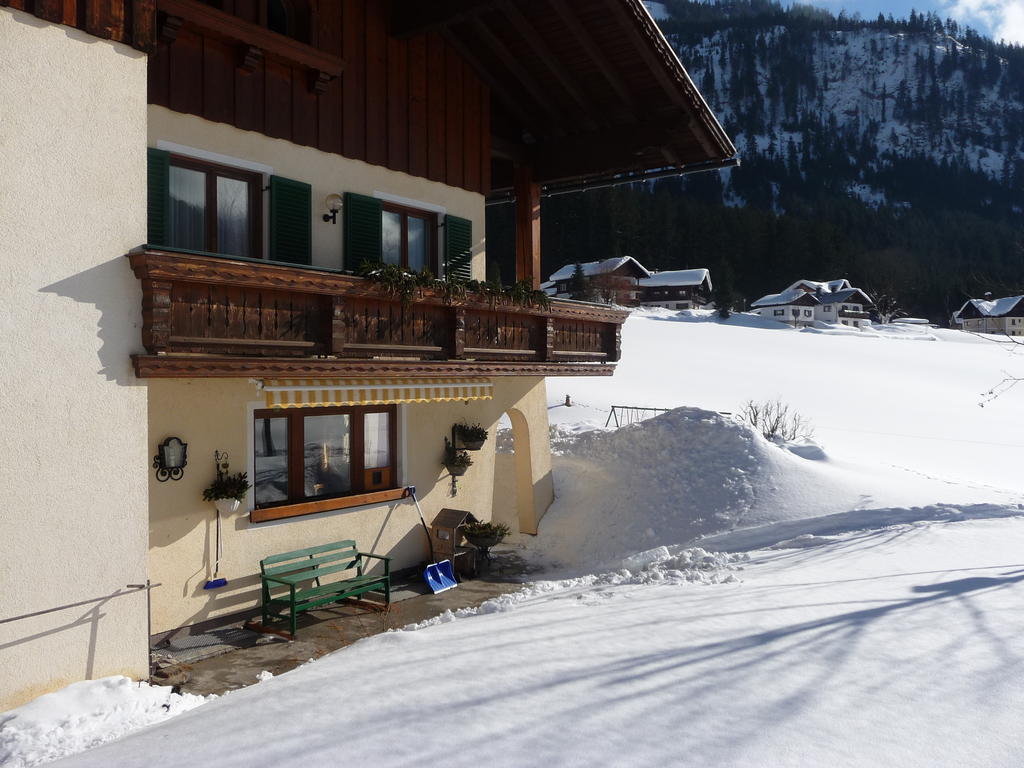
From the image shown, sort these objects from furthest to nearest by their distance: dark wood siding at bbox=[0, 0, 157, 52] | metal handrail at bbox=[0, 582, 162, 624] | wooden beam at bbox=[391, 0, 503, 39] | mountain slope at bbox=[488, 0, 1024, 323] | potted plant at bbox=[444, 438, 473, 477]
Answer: mountain slope at bbox=[488, 0, 1024, 323]
potted plant at bbox=[444, 438, 473, 477]
wooden beam at bbox=[391, 0, 503, 39]
dark wood siding at bbox=[0, 0, 157, 52]
metal handrail at bbox=[0, 582, 162, 624]

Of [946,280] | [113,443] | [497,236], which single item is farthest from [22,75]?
[946,280]

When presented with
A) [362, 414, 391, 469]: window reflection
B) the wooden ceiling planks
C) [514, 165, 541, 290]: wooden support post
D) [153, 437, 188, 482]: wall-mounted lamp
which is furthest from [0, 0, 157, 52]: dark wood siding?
[514, 165, 541, 290]: wooden support post

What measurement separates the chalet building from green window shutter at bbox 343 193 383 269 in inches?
1.9

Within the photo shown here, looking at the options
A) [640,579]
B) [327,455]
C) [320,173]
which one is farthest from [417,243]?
[640,579]

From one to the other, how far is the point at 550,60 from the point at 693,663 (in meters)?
10.5

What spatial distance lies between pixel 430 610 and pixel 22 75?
26.4 feet

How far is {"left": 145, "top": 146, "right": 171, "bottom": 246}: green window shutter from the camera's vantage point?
880 centimetres

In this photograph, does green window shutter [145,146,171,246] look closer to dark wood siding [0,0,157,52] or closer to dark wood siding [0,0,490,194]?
dark wood siding [0,0,490,194]

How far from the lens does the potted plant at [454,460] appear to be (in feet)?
42.9

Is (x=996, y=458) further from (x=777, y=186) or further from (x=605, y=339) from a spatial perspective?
(x=777, y=186)

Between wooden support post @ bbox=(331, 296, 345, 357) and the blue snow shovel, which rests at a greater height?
wooden support post @ bbox=(331, 296, 345, 357)

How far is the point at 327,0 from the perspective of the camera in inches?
428

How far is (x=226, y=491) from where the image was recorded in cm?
971

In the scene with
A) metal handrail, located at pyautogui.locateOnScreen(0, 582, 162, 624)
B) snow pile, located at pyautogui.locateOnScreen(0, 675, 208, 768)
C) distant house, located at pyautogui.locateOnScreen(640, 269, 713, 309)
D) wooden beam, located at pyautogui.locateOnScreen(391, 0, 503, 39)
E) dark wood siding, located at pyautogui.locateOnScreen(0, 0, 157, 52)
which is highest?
distant house, located at pyautogui.locateOnScreen(640, 269, 713, 309)
